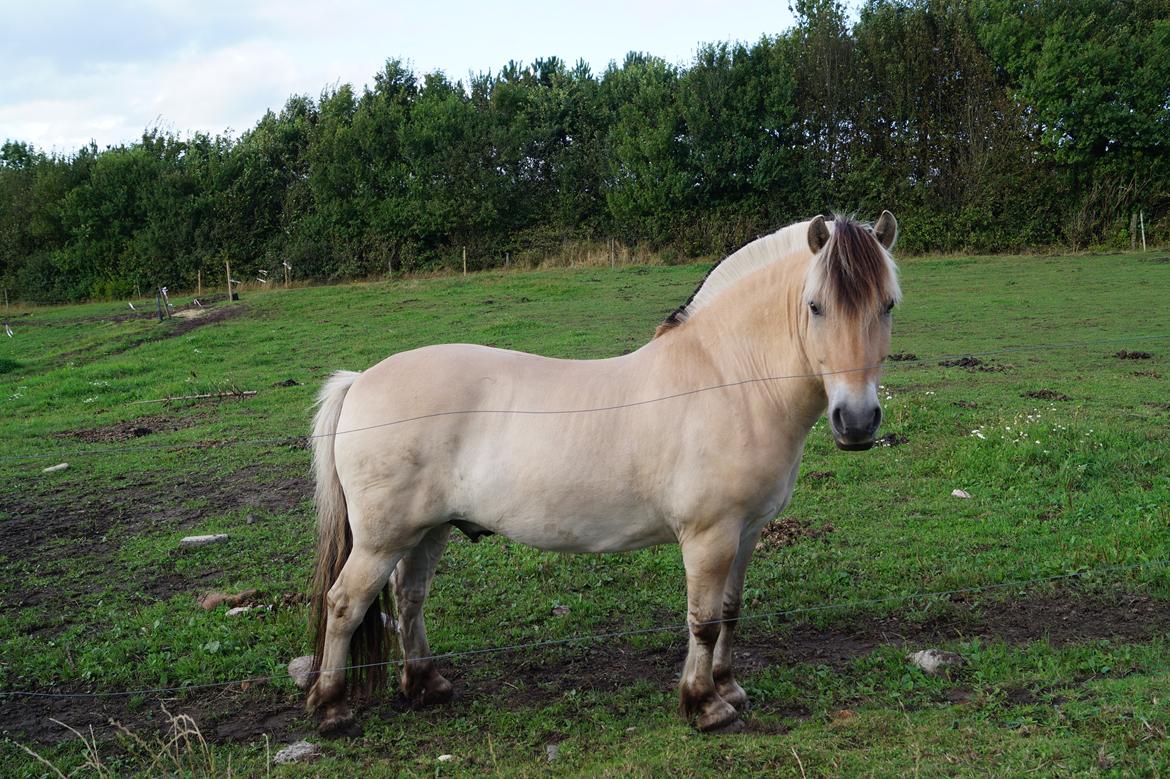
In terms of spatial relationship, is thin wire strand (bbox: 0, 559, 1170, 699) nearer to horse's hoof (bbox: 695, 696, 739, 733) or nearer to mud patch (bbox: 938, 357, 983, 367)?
horse's hoof (bbox: 695, 696, 739, 733)

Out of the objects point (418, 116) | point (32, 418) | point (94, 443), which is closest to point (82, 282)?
point (418, 116)

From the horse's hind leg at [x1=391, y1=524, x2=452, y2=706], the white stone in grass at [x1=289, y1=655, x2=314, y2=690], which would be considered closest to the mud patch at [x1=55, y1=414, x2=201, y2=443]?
the white stone in grass at [x1=289, y1=655, x2=314, y2=690]

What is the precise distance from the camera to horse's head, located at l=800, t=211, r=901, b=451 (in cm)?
367

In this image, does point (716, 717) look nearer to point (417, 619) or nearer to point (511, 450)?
point (511, 450)

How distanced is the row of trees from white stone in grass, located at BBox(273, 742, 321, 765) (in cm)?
1780

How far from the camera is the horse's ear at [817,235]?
12.7 ft

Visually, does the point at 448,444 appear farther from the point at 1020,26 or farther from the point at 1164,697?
the point at 1020,26

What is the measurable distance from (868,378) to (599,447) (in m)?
1.31

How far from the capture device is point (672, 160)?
2941 cm

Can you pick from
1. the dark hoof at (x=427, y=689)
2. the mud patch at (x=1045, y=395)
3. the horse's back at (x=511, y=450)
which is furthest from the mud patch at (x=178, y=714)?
the mud patch at (x=1045, y=395)

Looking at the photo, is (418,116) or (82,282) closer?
(418,116)

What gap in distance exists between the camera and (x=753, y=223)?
94.7ft

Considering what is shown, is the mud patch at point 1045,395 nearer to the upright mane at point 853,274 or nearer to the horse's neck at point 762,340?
the horse's neck at point 762,340

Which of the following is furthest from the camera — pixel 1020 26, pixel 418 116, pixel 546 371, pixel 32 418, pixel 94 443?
pixel 418 116
